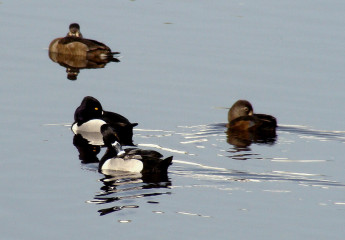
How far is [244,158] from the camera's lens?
16.4 metres

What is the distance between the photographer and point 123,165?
1559 cm

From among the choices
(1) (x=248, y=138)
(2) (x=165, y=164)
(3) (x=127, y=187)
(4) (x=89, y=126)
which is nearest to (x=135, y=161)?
(2) (x=165, y=164)

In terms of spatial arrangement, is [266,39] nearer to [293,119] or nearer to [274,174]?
[293,119]

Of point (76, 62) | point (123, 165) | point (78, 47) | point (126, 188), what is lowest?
point (126, 188)

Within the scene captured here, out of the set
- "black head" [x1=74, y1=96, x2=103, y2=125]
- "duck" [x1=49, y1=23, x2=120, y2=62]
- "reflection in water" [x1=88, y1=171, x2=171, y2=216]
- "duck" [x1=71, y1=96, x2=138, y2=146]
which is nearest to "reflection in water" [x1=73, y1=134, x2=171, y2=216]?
"reflection in water" [x1=88, y1=171, x2=171, y2=216]

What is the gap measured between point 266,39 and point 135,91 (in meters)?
6.82

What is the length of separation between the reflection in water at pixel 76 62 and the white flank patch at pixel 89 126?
4.49 m

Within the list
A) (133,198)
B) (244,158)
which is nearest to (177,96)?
(244,158)

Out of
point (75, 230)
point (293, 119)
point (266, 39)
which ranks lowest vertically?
point (75, 230)

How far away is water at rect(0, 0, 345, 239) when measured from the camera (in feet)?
42.0

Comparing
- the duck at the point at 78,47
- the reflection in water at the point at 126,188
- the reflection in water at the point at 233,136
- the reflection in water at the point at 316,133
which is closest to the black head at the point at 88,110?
the reflection in water at the point at 233,136

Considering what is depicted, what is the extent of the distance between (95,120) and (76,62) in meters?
6.81

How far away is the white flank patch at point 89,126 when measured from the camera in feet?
62.5

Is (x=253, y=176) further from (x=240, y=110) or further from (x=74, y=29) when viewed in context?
(x=74, y=29)
